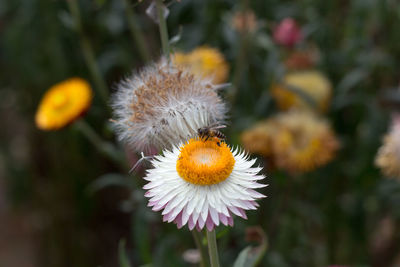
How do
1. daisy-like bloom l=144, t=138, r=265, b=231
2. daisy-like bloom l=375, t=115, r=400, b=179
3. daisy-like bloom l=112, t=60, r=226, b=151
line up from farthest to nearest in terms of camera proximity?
daisy-like bloom l=375, t=115, r=400, b=179 → daisy-like bloom l=112, t=60, r=226, b=151 → daisy-like bloom l=144, t=138, r=265, b=231

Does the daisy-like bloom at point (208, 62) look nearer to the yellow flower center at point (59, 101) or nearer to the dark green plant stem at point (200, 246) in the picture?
the yellow flower center at point (59, 101)

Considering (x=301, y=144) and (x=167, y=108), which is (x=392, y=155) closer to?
(x=301, y=144)

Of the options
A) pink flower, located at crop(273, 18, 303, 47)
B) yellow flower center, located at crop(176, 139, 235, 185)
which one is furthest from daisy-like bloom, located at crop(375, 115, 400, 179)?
yellow flower center, located at crop(176, 139, 235, 185)

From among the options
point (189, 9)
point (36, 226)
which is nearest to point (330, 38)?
point (189, 9)

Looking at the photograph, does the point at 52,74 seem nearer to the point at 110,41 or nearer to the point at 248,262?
the point at 110,41

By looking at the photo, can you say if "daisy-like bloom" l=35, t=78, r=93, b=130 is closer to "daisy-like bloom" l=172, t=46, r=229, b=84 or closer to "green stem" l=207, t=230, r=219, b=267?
"daisy-like bloom" l=172, t=46, r=229, b=84

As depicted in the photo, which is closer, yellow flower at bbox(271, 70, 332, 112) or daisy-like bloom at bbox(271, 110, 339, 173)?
daisy-like bloom at bbox(271, 110, 339, 173)

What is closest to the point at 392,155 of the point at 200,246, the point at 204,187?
the point at 200,246
